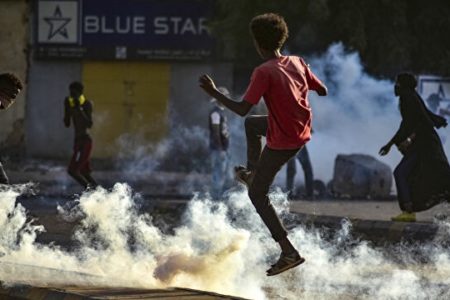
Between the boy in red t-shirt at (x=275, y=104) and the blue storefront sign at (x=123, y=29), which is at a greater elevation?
the blue storefront sign at (x=123, y=29)

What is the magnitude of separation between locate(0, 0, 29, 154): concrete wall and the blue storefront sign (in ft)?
1.03

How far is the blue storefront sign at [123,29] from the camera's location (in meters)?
23.8

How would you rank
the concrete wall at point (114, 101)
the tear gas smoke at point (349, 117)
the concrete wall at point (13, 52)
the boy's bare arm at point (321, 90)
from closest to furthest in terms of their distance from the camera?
the boy's bare arm at point (321, 90) → the tear gas smoke at point (349, 117) → the concrete wall at point (114, 101) → the concrete wall at point (13, 52)

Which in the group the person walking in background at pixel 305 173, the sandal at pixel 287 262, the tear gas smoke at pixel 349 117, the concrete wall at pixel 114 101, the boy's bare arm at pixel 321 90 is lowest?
the sandal at pixel 287 262

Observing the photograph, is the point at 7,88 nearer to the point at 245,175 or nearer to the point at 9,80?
the point at 9,80

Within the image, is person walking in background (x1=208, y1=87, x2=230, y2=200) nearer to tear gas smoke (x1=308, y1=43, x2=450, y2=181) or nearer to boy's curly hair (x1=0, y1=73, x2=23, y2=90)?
tear gas smoke (x1=308, y1=43, x2=450, y2=181)

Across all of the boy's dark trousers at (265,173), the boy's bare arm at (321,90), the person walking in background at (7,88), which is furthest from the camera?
the person walking in background at (7,88)

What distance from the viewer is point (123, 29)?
24.1 metres

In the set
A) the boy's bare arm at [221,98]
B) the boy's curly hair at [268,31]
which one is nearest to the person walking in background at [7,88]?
the boy's bare arm at [221,98]

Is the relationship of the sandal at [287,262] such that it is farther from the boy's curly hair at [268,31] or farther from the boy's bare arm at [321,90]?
the boy's curly hair at [268,31]

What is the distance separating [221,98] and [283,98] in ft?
1.26

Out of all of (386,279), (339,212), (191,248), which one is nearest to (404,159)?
(339,212)

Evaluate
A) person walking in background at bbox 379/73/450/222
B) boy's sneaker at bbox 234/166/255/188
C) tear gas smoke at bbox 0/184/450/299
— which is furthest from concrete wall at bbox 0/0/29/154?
boy's sneaker at bbox 234/166/255/188

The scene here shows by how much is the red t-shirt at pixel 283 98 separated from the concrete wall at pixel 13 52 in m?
17.9
